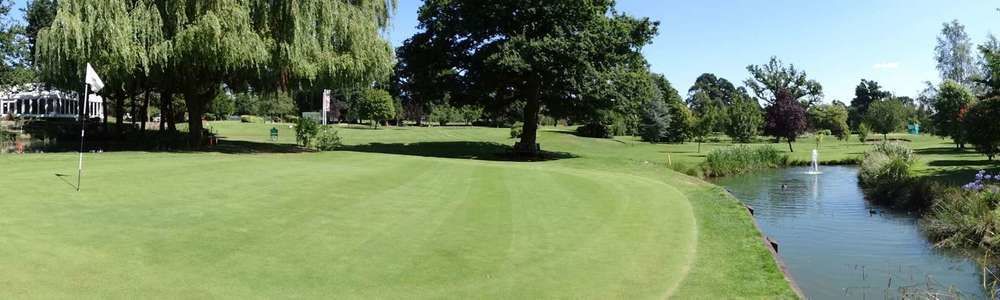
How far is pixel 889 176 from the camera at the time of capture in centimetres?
2670

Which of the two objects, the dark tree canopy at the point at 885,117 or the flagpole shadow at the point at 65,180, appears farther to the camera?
the dark tree canopy at the point at 885,117

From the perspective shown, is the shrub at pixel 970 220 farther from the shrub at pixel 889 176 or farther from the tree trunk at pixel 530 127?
the tree trunk at pixel 530 127

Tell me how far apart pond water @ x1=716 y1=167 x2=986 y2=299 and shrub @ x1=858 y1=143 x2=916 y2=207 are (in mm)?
744

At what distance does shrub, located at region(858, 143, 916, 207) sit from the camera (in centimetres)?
2348

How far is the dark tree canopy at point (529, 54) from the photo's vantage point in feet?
108

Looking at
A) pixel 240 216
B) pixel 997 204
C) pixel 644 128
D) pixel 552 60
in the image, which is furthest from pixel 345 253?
pixel 644 128

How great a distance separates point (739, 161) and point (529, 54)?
13.6 metres

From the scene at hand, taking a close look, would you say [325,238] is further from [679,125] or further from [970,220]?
[679,125]

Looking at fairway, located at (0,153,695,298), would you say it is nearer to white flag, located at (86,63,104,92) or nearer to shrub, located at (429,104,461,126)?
white flag, located at (86,63,104,92)

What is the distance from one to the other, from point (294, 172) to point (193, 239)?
28.3 feet

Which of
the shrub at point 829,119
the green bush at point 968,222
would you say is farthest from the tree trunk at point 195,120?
the shrub at point 829,119

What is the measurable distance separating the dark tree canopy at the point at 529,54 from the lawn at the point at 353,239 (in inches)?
620

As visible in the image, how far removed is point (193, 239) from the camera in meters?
9.63

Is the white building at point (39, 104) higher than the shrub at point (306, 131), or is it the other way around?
the white building at point (39, 104)
